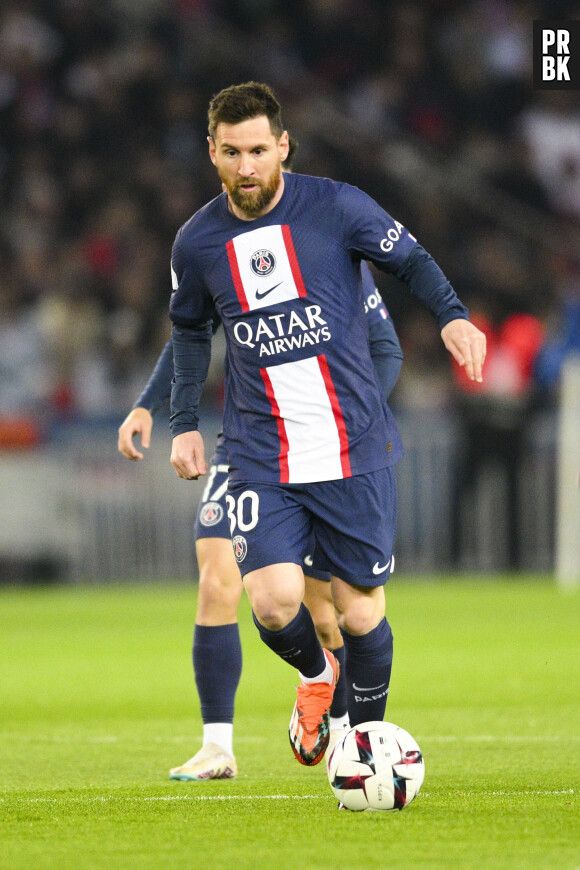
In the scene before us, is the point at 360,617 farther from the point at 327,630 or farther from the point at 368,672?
the point at 327,630

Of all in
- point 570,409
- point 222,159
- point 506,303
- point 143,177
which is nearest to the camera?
point 222,159

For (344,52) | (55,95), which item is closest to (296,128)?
(344,52)

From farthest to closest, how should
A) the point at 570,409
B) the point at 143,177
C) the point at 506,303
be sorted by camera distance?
1. the point at 143,177
2. the point at 506,303
3. the point at 570,409

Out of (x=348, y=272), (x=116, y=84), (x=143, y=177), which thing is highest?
(x=116, y=84)

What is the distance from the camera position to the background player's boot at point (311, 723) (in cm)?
524

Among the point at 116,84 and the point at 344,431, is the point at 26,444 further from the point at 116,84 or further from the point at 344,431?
the point at 344,431

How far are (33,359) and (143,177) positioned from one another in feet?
9.67

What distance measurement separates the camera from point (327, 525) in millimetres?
5281

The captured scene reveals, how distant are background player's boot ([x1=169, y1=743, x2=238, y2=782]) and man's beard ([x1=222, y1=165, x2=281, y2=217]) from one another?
6.74 ft

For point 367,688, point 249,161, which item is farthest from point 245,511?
point 249,161

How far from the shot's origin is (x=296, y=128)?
56.5ft

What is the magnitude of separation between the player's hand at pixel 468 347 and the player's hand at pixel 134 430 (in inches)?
65.1

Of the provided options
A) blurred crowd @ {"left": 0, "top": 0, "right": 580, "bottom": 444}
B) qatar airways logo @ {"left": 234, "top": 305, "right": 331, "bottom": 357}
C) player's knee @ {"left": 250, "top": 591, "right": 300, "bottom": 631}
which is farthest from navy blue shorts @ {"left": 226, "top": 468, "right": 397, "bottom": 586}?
blurred crowd @ {"left": 0, "top": 0, "right": 580, "bottom": 444}

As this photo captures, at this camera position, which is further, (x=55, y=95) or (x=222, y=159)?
(x=55, y=95)
